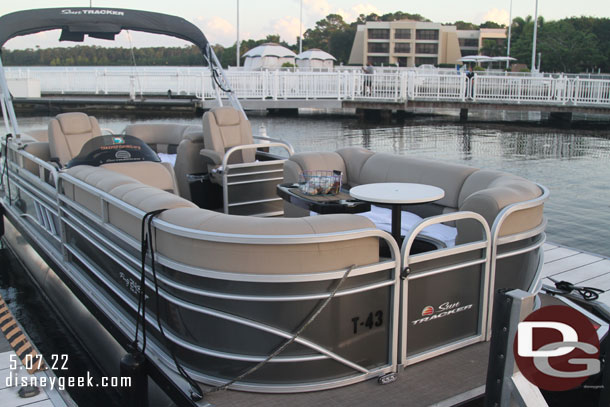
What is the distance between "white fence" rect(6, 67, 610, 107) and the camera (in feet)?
61.8

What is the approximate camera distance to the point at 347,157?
552cm

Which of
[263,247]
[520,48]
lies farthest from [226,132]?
[520,48]

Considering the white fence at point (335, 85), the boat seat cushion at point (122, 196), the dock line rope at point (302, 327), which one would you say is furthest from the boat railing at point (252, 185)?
the white fence at point (335, 85)

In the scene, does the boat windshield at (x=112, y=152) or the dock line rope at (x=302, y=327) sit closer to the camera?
the dock line rope at (x=302, y=327)

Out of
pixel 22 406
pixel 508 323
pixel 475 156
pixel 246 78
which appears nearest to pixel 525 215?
pixel 508 323

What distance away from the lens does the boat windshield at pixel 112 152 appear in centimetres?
484

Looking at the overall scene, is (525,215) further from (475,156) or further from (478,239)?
(475,156)

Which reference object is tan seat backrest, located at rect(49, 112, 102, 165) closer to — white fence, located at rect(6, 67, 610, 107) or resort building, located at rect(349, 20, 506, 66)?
white fence, located at rect(6, 67, 610, 107)

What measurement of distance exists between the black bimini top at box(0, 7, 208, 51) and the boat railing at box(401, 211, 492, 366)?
15.6 feet

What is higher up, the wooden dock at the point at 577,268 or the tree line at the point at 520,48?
the tree line at the point at 520,48

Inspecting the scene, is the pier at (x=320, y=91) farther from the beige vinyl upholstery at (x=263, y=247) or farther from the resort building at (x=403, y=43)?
the resort building at (x=403, y=43)

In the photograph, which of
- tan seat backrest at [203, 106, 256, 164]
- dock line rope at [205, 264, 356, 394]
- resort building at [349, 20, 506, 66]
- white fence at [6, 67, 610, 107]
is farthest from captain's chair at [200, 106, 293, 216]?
resort building at [349, 20, 506, 66]

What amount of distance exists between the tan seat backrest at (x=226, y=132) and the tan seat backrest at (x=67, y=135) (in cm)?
122

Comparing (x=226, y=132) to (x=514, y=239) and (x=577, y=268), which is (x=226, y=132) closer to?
(x=577, y=268)
